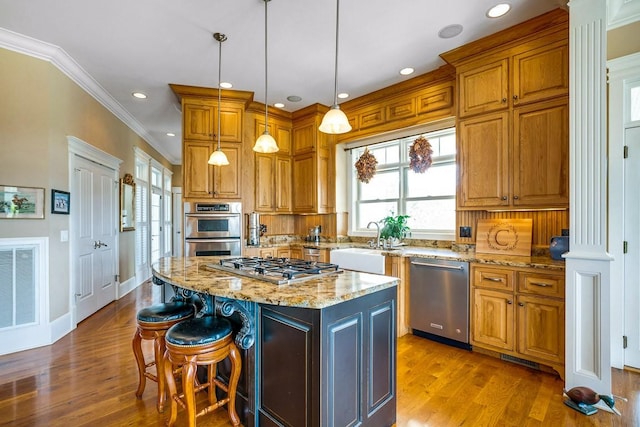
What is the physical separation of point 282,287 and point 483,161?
95.1 inches

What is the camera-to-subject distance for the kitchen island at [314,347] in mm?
1410

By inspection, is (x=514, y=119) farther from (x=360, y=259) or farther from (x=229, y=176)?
(x=229, y=176)

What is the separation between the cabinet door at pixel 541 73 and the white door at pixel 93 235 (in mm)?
4689

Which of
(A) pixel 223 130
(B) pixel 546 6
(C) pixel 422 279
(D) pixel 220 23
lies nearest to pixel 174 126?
(A) pixel 223 130

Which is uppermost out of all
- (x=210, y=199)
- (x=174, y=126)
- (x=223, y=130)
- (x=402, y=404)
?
(x=174, y=126)

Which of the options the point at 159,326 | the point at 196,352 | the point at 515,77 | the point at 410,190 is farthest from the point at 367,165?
the point at 196,352

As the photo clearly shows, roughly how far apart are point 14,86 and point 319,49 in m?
2.88

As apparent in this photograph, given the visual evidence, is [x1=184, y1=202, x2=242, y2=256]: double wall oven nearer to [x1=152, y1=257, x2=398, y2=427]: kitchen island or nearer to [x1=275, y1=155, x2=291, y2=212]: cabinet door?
[x1=275, y1=155, x2=291, y2=212]: cabinet door

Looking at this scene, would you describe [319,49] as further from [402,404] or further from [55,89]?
[402,404]

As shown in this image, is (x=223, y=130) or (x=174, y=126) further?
(x=174, y=126)

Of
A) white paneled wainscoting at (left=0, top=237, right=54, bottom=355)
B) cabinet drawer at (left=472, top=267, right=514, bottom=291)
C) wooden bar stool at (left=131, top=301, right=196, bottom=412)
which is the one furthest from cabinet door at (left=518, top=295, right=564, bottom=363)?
white paneled wainscoting at (left=0, top=237, right=54, bottom=355)

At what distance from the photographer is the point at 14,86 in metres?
2.85

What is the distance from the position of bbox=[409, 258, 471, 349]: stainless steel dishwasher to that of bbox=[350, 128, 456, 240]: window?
0.75m

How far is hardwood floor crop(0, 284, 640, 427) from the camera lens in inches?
74.7
